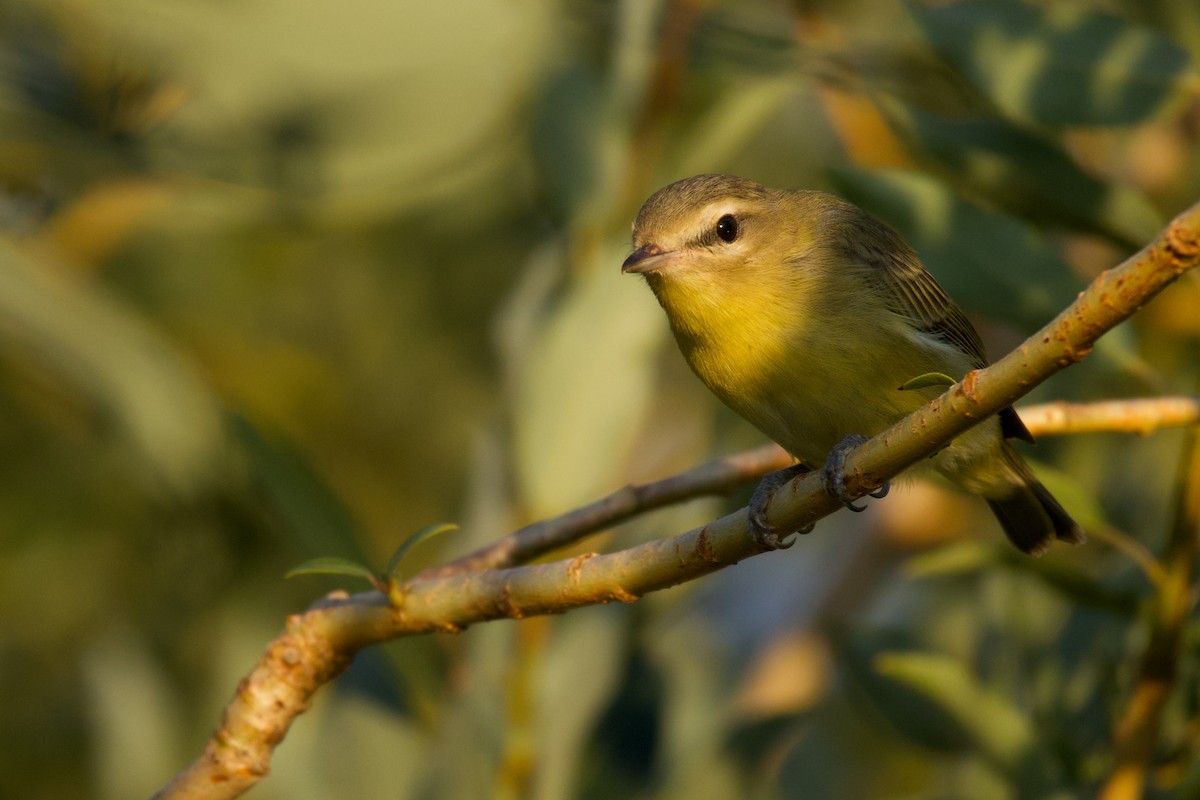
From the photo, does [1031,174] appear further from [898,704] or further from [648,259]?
[898,704]

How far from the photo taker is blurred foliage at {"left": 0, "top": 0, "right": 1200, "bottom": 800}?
3.57 meters

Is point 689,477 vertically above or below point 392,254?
below

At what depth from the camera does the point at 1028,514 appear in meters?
4.02

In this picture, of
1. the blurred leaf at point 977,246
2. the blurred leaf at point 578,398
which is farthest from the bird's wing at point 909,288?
the blurred leaf at point 578,398

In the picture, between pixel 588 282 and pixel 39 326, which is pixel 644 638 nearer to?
pixel 588 282

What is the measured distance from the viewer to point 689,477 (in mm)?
2979

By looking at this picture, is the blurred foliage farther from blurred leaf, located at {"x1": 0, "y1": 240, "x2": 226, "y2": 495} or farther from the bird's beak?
the bird's beak

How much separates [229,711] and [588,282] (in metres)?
1.72

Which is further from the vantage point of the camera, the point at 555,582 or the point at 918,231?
the point at 918,231

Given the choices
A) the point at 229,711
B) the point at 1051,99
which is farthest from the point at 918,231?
the point at 229,711

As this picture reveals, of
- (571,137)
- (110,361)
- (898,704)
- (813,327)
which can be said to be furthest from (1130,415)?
(110,361)

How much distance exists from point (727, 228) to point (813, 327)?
0.54m

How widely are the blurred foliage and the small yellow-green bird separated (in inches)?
6.7

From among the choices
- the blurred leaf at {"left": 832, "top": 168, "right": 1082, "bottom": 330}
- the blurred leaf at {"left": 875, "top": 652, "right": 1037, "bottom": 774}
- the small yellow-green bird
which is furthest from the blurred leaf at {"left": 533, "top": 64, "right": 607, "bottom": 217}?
the blurred leaf at {"left": 875, "top": 652, "right": 1037, "bottom": 774}
